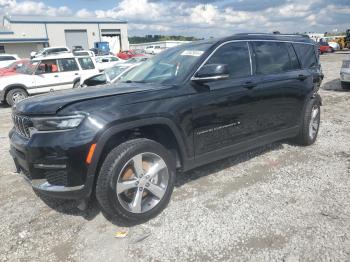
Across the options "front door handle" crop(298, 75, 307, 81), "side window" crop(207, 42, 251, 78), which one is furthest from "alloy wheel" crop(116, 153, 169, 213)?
"front door handle" crop(298, 75, 307, 81)

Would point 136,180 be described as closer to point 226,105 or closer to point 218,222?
point 218,222

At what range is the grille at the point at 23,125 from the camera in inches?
126

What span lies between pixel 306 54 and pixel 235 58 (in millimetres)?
1904

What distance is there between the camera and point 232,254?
2.90m

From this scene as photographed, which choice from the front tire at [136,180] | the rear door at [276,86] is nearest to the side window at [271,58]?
the rear door at [276,86]

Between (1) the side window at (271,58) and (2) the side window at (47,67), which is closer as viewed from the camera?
A: (1) the side window at (271,58)

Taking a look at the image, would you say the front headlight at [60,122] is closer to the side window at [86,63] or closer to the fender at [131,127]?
the fender at [131,127]

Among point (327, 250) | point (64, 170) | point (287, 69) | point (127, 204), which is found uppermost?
point (287, 69)

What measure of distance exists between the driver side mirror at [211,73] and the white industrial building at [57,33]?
1845 inches

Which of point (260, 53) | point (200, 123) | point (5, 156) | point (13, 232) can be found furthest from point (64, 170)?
point (5, 156)

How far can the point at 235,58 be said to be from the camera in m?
4.27

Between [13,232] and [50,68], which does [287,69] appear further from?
[50,68]

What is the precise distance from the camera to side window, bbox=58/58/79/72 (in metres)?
12.2

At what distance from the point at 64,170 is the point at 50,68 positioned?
995 cm
